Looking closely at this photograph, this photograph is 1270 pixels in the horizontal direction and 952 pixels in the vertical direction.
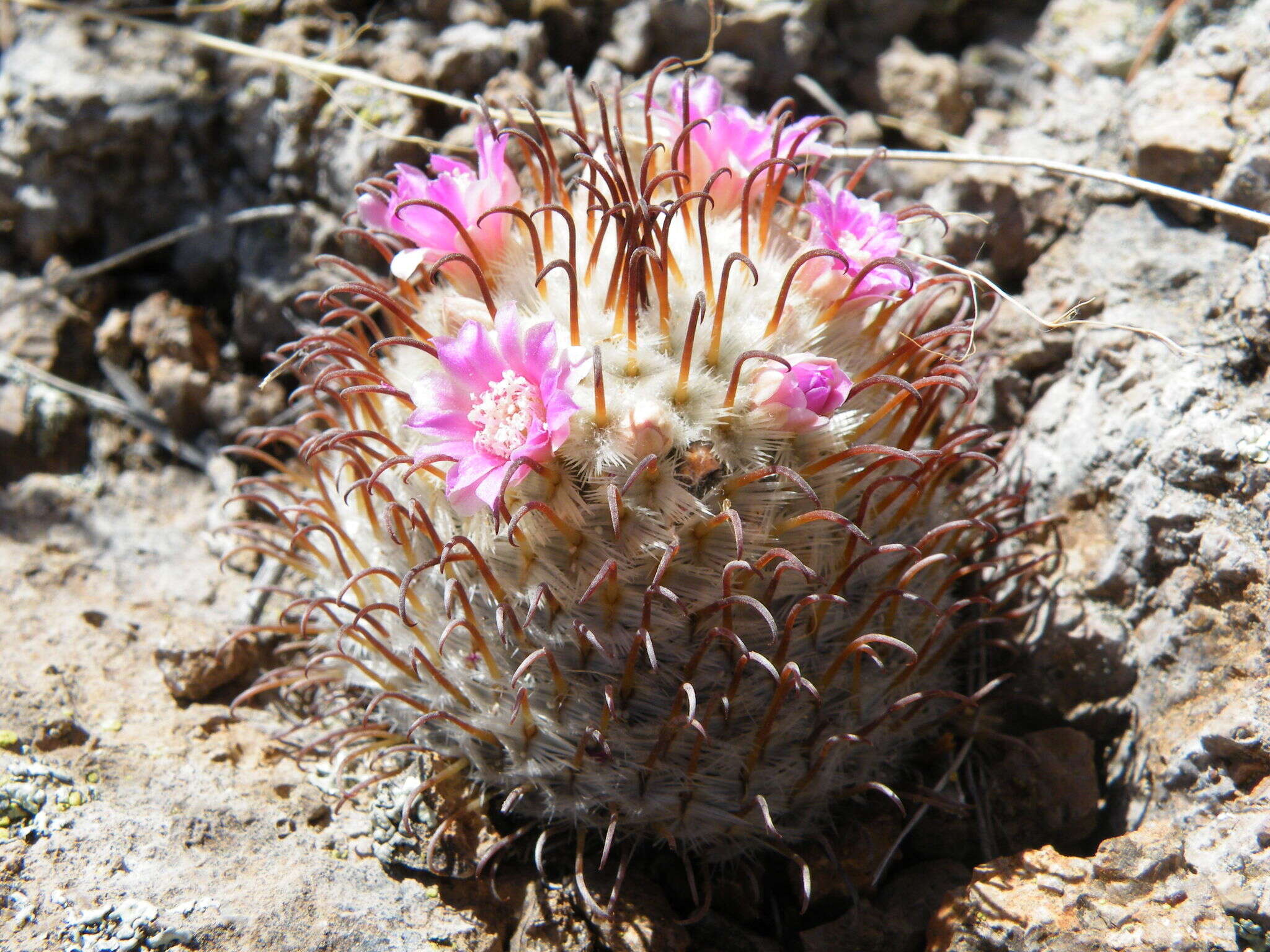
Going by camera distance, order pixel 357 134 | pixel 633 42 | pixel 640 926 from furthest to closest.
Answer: pixel 633 42
pixel 357 134
pixel 640 926

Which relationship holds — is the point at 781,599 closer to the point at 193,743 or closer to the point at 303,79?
Answer: the point at 193,743

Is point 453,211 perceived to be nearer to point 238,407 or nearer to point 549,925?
point 238,407

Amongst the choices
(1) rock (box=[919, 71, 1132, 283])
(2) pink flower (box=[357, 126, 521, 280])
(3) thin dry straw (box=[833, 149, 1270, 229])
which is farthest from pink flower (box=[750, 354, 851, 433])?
(1) rock (box=[919, 71, 1132, 283])

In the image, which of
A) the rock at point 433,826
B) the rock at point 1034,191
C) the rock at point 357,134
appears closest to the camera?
the rock at point 433,826

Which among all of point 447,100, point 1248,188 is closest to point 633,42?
point 447,100

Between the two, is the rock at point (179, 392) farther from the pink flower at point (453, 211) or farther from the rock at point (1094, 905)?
the rock at point (1094, 905)

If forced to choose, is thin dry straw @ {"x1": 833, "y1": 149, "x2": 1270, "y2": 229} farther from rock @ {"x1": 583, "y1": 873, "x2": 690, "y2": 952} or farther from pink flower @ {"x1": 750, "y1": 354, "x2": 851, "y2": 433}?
rock @ {"x1": 583, "y1": 873, "x2": 690, "y2": 952}

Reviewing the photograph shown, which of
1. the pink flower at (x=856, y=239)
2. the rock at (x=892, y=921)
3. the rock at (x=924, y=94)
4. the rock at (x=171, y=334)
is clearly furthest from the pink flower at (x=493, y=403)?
the rock at (x=924, y=94)
